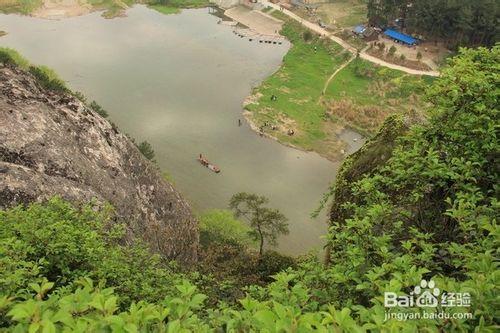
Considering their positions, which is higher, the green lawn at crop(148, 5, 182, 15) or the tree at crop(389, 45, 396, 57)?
the tree at crop(389, 45, 396, 57)

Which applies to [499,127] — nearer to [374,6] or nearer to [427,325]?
[427,325]

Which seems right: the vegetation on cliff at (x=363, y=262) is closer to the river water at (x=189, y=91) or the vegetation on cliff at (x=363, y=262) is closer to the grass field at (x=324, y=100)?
the river water at (x=189, y=91)

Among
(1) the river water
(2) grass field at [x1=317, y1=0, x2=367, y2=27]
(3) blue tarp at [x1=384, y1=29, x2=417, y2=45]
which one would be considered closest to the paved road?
(2) grass field at [x1=317, y1=0, x2=367, y2=27]

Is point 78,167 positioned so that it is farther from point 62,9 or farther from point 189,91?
point 62,9

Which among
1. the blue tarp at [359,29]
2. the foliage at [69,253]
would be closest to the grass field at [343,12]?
the blue tarp at [359,29]

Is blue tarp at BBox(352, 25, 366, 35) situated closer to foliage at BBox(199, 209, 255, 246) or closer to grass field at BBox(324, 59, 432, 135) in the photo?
grass field at BBox(324, 59, 432, 135)
